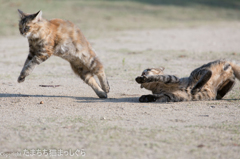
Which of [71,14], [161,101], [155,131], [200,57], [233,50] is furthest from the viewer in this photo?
[71,14]

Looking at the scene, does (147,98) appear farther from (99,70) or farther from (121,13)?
(121,13)

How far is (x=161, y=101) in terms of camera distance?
5.14 metres

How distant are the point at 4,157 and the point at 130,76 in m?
4.03

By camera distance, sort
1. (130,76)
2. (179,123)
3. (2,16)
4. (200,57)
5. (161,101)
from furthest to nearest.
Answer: (2,16), (200,57), (130,76), (161,101), (179,123)

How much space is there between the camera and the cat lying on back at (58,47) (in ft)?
17.2

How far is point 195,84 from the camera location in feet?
17.2

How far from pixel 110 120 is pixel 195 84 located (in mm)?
1644

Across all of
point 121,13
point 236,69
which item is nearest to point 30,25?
point 236,69

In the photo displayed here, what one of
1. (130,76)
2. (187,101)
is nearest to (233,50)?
(130,76)

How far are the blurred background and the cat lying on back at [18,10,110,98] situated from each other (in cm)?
656

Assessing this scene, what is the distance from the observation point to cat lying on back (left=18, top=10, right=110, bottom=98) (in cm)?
524

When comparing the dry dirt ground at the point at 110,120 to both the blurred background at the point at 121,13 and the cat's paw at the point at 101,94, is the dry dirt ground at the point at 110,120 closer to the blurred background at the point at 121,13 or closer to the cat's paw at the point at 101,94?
the cat's paw at the point at 101,94

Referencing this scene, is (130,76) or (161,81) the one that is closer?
(161,81)

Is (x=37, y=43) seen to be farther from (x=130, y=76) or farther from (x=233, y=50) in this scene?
(x=233, y=50)
